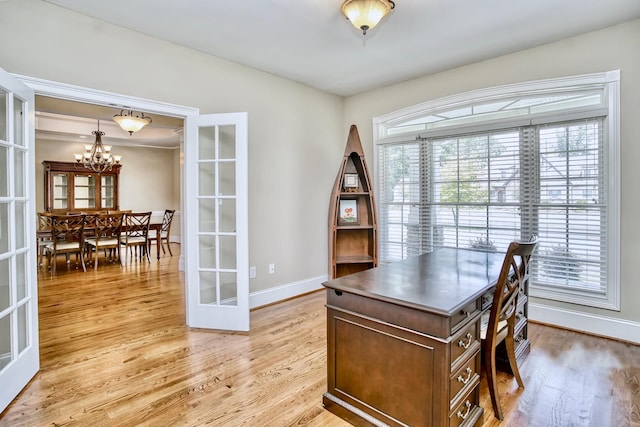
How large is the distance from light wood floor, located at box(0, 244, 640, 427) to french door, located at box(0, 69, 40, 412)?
0.20 meters

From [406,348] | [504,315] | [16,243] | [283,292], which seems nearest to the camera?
[406,348]

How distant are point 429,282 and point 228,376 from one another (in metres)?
1.56

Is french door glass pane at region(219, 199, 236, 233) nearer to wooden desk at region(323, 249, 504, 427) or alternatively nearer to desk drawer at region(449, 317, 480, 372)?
wooden desk at region(323, 249, 504, 427)

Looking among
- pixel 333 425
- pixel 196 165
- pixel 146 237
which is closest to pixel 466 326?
pixel 333 425

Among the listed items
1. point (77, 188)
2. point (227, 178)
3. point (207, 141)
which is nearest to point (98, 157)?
point (77, 188)

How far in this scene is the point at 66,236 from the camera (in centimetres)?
574

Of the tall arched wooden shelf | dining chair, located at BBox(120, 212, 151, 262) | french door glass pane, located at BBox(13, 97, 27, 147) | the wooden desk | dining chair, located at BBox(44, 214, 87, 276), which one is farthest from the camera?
dining chair, located at BBox(120, 212, 151, 262)

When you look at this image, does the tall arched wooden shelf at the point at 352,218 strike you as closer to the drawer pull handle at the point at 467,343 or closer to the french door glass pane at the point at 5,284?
the drawer pull handle at the point at 467,343

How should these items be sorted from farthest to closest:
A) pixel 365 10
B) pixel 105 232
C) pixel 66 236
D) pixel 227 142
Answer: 1. pixel 105 232
2. pixel 66 236
3. pixel 227 142
4. pixel 365 10

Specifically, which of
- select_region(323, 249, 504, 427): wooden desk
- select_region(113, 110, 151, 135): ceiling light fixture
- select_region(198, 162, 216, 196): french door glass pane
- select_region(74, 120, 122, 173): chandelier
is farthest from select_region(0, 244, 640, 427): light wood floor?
select_region(74, 120, 122, 173): chandelier

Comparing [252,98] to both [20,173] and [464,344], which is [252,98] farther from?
[464,344]

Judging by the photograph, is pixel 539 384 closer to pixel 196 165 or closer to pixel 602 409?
pixel 602 409

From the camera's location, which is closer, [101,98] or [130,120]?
[101,98]

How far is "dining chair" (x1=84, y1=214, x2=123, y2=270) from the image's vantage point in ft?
19.1
